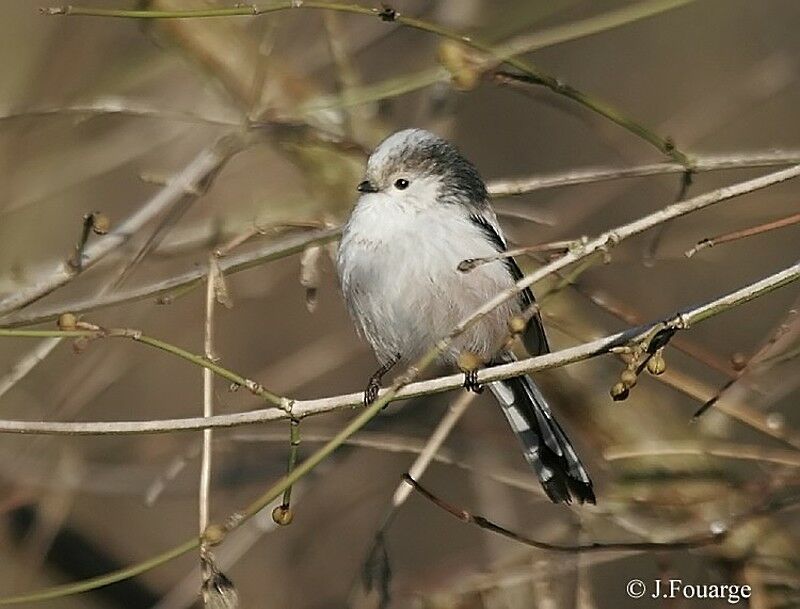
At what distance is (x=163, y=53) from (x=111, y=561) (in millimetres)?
1819

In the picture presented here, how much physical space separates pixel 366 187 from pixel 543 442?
938mm

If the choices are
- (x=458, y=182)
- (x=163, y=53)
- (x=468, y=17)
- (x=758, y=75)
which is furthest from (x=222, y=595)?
(x=758, y=75)

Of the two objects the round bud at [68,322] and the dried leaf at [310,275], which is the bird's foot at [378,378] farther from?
the round bud at [68,322]

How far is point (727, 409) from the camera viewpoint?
3066mm

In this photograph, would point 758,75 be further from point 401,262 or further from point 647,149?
point 401,262

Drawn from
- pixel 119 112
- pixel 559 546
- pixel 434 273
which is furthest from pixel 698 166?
pixel 119 112

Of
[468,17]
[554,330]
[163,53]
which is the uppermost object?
[468,17]

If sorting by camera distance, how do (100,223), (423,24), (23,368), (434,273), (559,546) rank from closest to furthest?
1. (423,24)
2. (100,223)
3. (23,368)
4. (559,546)
5. (434,273)

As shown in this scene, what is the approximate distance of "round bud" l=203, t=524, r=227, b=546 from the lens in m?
2.07

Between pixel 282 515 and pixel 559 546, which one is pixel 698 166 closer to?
pixel 559 546

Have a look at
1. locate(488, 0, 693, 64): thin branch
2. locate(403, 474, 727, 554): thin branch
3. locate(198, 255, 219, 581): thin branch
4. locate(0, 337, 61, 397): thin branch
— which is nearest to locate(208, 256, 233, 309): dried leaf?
locate(198, 255, 219, 581): thin branch

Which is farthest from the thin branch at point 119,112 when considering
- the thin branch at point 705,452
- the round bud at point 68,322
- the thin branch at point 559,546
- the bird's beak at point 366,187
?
the thin branch at point 705,452

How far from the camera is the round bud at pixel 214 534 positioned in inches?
81.4

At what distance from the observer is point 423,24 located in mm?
2396
